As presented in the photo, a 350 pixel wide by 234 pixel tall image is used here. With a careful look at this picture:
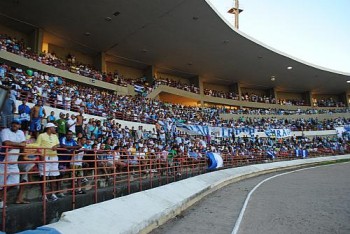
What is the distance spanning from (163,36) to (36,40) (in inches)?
416

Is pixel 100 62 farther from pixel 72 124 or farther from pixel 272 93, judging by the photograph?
pixel 272 93

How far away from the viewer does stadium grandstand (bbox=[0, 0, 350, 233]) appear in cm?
685

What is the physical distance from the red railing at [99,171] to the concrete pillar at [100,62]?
53.6 feet

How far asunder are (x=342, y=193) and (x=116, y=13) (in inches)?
774

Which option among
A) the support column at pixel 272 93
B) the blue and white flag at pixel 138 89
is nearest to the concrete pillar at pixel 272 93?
the support column at pixel 272 93

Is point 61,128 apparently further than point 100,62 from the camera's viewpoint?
No

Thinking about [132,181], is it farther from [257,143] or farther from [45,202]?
[257,143]

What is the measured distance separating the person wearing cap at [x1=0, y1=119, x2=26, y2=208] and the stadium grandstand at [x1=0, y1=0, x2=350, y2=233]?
0.02m

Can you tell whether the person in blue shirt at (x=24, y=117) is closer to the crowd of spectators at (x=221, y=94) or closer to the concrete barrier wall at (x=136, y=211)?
the concrete barrier wall at (x=136, y=211)

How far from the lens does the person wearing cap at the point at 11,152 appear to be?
5164 millimetres

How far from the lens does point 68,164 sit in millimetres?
7340

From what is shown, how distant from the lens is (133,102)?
26688 mm

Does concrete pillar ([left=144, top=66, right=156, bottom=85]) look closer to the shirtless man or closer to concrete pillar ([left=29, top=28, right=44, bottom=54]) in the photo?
concrete pillar ([left=29, top=28, right=44, bottom=54])

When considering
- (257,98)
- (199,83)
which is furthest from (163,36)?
(257,98)
